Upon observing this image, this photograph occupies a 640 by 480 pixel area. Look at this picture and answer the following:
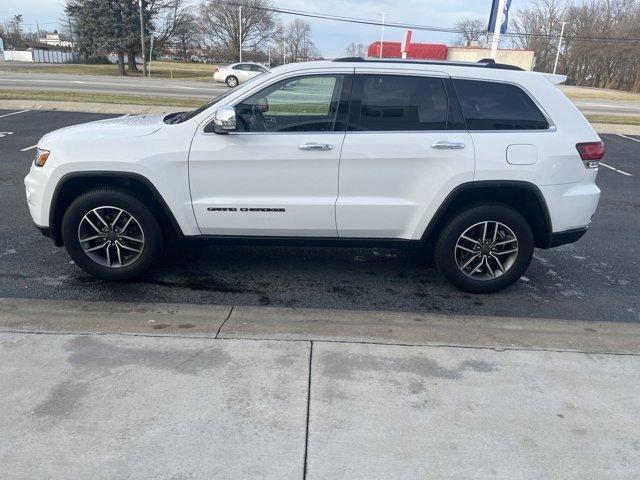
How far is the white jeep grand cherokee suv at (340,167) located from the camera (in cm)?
425

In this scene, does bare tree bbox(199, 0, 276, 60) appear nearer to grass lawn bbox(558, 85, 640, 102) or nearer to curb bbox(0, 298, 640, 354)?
grass lawn bbox(558, 85, 640, 102)

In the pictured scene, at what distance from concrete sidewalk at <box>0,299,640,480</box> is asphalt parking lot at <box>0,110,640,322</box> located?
10.0 inches

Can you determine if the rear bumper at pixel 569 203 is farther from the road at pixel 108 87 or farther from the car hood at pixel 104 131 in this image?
the road at pixel 108 87

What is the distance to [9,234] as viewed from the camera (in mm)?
5754

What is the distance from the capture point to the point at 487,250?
4.53m

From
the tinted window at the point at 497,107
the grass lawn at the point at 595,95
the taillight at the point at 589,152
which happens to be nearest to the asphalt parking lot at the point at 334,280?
the taillight at the point at 589,152

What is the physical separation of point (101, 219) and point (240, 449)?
8.48 feet

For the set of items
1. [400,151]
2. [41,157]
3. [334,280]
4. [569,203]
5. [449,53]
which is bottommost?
[334,280]

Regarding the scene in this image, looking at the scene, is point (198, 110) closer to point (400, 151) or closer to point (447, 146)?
point (400, 151)

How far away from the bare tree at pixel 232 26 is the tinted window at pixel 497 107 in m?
71.4

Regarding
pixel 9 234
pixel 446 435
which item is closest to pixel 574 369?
pixel 446 435

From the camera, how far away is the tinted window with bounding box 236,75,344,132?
432 centimetres

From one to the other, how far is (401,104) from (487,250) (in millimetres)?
1435

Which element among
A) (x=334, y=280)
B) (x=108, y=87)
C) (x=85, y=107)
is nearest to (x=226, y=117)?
(x=334, y=280)
